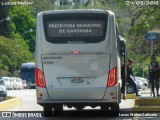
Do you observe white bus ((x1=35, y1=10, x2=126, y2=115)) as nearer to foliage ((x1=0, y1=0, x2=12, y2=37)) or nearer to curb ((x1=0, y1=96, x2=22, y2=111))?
curb ((x1=0, y1=96, x2=22, y2=111))

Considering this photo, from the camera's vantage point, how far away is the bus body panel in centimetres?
1689

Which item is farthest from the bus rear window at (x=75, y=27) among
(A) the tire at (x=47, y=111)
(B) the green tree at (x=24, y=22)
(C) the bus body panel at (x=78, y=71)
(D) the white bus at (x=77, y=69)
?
(B) the green tree at (x=24, y=22)

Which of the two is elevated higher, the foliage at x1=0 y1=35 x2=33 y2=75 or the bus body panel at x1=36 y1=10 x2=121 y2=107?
the bus body panel at x1=36 y1=10 x2=121 y2=107

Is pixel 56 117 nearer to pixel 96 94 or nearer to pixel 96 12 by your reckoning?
pixel 96 94

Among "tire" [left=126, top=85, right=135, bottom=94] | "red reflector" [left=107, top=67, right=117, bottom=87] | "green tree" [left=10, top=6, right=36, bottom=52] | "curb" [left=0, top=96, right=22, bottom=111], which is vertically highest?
"red reflector" [left=107, top=67, right=117, bottom=87]

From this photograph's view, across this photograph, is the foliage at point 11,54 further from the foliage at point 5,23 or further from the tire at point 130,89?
the tire at point 130,89

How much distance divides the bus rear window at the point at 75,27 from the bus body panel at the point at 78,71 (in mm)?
186

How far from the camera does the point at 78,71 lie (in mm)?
16969

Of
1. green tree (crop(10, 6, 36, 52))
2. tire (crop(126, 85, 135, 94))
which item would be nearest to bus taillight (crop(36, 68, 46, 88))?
tire (crop(126, 85, 135, 94))

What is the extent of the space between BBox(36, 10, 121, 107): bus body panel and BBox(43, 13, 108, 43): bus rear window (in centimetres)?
19

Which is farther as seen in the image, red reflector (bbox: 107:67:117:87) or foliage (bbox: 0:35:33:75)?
foliage (bbox: 0:35:33:75)

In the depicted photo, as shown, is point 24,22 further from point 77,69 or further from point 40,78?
point 77,69

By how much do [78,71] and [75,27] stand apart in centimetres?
123

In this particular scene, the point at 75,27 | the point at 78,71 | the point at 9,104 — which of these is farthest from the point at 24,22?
the point at 78,71
